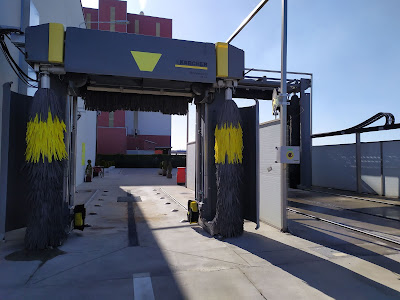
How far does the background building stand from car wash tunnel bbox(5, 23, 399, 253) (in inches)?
1417

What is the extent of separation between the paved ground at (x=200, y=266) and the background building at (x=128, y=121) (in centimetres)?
3677

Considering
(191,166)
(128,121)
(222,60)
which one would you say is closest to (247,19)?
(222,60)

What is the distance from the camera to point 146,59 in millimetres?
5023

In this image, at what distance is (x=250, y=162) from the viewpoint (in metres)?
5.78

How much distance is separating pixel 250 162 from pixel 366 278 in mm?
2777

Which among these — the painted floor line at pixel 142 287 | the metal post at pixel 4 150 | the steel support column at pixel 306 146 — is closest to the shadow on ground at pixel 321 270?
the painted floor line at pixel 142 287

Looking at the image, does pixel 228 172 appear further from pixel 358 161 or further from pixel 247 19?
pixel 358 161

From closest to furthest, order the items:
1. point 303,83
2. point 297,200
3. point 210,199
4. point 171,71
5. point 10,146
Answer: point 10,146 < point 171,71 < point 210,199 < point 297,200 < point 303,83

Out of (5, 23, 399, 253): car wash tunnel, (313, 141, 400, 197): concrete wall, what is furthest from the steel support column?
(5, 23, 399, 253): car wash tunnel

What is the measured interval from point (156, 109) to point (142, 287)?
14.2 ft

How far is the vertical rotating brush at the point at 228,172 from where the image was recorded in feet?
17.6

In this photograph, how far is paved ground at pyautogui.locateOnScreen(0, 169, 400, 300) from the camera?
3248 millimetres

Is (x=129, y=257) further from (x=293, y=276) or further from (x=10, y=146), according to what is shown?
(x=10, y=146)

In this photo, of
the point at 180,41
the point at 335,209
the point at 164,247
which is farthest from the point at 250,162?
the point at 335,209
